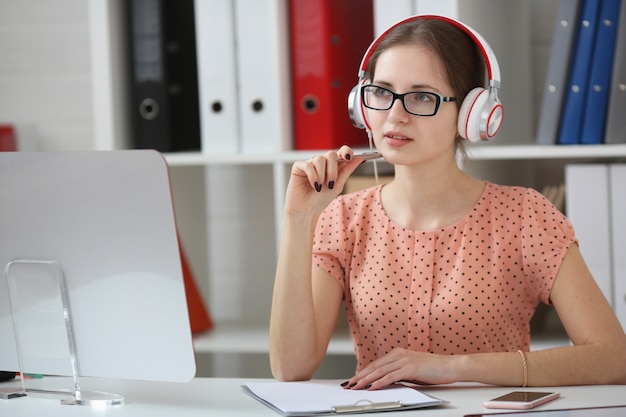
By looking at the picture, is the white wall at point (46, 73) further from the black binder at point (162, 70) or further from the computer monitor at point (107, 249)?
the computer monitor at point (107, 249)

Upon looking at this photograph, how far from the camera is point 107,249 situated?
51.9 inches

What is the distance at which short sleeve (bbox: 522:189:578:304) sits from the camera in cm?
164

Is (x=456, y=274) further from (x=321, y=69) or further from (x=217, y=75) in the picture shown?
(x=217, y=75)

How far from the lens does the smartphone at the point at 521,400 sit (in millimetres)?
1272

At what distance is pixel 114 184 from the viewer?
1292 mm

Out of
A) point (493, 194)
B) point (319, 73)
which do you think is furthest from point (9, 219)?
point (319, 73)

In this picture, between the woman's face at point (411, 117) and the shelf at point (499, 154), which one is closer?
the woman's face at point (411, 117)

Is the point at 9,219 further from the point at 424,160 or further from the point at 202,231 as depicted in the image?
the point at 202,231

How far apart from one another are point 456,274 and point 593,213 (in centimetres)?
56

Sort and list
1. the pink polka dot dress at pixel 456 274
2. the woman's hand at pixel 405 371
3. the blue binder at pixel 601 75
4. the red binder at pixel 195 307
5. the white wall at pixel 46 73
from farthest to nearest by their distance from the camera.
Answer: the white wall at pixel 46 73
the red binder at pixel 195 307
the blue binder at pixel 601 75
the pink polka dot dress at pixel 456 274
the woman's hand at pixel 405 371

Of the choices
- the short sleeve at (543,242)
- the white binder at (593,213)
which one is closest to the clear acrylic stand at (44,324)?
the short sleeve at (543,242)

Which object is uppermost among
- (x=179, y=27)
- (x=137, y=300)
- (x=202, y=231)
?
(x=179, y=27)

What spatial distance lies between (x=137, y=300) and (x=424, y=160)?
60 cm

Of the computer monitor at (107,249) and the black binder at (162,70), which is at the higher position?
the black binder at (162,70)
